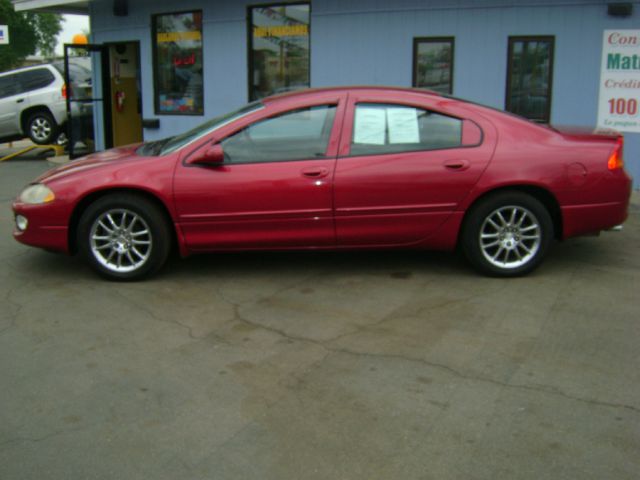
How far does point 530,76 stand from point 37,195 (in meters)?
7.17

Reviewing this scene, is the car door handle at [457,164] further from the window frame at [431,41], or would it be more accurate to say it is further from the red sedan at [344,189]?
the window frame at [431,41]

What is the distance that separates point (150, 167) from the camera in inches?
232

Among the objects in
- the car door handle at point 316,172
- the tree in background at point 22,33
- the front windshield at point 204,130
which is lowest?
the car door handle at point 316,172

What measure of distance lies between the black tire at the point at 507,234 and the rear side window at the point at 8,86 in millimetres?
13029

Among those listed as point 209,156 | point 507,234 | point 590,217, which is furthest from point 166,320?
point 590,217

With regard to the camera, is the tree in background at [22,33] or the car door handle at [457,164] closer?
the car door handle at [457,164]

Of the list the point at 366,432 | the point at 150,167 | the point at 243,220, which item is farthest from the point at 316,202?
the point at 366,432

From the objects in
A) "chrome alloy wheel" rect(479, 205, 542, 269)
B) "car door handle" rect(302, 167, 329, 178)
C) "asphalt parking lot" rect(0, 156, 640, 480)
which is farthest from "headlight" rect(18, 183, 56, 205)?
"chrome alloy wheel" rect(479, 205, 542, 269)

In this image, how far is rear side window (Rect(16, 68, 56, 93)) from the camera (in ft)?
52.1

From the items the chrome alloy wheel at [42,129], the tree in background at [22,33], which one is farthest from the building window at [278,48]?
the tree in background at [22,33]

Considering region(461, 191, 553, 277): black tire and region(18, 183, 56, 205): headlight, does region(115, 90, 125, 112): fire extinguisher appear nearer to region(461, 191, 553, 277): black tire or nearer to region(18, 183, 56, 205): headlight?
region(18, 183, 56, 205): headlight

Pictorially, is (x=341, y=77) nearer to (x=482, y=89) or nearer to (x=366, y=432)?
(x=482, y=89)

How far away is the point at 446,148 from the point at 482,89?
5.06 meters

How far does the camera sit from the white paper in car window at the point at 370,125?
596 cm
